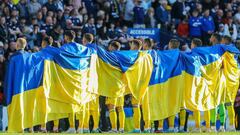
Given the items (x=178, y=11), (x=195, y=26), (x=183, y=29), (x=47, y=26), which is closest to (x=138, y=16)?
(x=183, y=29)

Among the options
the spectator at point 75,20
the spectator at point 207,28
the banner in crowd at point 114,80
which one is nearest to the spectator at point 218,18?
the spectator at point 207,28

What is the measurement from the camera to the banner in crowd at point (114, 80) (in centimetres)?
2164

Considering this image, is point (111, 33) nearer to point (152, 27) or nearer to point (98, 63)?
point (152, 27)

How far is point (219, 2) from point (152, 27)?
390 centimetres

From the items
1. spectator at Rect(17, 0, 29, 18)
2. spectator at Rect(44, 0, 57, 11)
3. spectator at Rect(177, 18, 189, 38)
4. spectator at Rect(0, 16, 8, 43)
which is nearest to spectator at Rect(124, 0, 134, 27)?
spectator at Rect(177, 18, 189, 38)

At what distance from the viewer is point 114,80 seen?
2286cm

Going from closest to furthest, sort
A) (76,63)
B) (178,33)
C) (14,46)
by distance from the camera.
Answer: (76,63), (14,46), (178,33)

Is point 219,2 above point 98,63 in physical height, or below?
above

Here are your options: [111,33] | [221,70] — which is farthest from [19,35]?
[221,70]

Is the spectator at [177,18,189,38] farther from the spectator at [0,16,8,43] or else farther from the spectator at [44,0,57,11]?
the spectator at [0,16,8,43]

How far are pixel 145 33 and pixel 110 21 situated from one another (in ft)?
6.42

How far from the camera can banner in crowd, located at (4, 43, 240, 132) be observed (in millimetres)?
21641

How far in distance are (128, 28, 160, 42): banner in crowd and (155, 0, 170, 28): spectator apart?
61.9 inches

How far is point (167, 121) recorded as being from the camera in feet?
79.8
